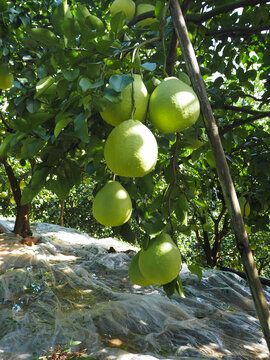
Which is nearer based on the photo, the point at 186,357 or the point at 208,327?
the point at 186,357

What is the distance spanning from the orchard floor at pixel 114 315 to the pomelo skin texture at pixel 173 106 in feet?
4.96

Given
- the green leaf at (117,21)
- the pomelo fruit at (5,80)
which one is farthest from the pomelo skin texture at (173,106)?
the pomelo fruit at (5,80)

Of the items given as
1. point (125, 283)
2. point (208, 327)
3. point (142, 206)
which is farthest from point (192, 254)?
point (142, 206)

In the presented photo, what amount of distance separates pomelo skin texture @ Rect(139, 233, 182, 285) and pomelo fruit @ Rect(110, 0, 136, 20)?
3.02 ft

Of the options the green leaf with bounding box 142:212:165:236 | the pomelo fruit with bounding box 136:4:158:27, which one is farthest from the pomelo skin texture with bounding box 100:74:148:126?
the pomelo fruit with bounding box 136:4:158:27

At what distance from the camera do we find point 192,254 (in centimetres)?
1034

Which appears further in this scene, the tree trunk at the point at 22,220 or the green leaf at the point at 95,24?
the tree trunk at the point at 22,220

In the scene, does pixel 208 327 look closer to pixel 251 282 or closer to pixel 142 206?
pixel 142 206

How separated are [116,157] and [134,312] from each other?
6.84 feet

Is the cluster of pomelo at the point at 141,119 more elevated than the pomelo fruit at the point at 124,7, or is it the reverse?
the pomelo fruit at the point at 124,7

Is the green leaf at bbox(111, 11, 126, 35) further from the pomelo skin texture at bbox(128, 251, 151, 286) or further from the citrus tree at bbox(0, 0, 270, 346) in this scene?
the pomelo skin texture at bbox(128, 251, 151, 286)

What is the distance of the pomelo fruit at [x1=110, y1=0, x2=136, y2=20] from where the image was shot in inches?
49.9

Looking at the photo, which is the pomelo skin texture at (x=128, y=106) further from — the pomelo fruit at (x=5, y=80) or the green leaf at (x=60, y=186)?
the pomelo fruit at (x=5, y=80)

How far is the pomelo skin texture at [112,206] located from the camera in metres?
0.93
